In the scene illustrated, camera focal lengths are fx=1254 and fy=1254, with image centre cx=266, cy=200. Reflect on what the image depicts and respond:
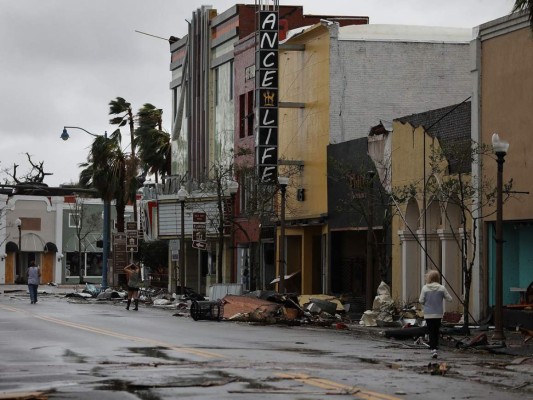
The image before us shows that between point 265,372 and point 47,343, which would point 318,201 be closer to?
point 47,343

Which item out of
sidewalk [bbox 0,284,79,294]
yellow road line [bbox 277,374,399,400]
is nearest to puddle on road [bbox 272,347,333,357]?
yellow road line [bbox 277,374,399,400]

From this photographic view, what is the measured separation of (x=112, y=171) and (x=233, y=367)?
51.4 m

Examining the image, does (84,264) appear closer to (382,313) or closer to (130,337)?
(382,313)

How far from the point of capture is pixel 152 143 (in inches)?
3004

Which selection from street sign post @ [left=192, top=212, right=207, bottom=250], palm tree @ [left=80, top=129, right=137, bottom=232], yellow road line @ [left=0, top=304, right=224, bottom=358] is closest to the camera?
yellow road line @ [left=0, top=304, right=224, bottom=358]

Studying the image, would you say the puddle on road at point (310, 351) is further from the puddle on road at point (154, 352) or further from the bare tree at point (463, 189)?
the bare tree at point (463, 189)

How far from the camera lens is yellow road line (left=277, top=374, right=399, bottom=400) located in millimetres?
14430

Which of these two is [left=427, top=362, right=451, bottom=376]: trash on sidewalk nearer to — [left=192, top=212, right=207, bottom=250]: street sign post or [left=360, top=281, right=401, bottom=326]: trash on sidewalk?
[left=360, top=281, right=401, bottom=326]: trash on sidewalk

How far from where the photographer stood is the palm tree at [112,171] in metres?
68.3

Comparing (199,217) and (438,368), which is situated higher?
(199,217)

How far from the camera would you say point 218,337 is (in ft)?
87.7

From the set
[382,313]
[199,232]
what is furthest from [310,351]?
[199,232]

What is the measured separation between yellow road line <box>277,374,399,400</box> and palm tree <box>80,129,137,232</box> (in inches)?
2045

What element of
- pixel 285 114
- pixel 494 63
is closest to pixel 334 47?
pixel 285 114
